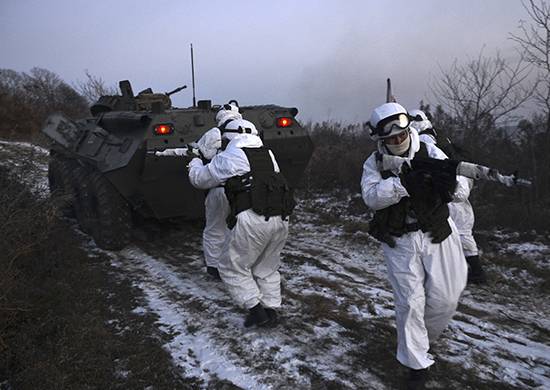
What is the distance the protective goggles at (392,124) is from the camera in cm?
282

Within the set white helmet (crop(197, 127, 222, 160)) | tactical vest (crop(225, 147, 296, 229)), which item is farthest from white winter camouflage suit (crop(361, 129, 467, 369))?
white helmet (crop(197, 127, 222, 160))

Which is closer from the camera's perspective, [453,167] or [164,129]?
[453,167]

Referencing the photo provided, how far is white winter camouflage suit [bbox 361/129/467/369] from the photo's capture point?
2.79m

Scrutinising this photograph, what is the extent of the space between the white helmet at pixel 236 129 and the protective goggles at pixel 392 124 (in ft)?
4.80

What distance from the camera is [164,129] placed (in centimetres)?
548

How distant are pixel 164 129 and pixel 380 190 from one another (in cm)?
341

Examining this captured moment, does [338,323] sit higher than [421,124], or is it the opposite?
[421,124]

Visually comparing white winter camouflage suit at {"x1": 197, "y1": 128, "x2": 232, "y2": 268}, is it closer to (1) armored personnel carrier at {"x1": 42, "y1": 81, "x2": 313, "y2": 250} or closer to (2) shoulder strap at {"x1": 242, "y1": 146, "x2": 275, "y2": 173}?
(1) armored personnel carrier at {"x1": 42, "y1": 81, "x2": 313, "y2": 250}

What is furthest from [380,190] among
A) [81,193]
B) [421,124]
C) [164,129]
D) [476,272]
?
[81,193]

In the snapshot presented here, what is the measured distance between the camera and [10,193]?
4996 millimetres

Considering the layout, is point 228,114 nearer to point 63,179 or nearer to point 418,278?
point 418,278

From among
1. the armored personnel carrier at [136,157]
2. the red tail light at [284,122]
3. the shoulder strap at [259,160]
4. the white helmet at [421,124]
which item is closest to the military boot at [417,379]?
the shoulder strap at [259,160]

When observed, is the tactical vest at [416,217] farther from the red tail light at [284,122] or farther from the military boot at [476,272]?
the red tail light at [284,122]

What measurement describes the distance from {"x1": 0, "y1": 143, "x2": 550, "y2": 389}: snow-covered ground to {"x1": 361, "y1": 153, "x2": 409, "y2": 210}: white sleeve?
121 centimetres
